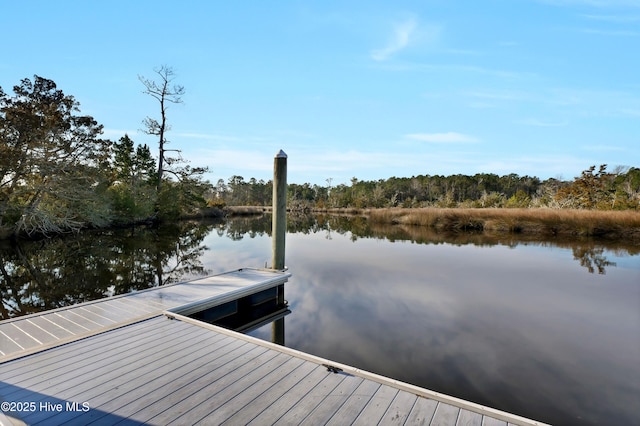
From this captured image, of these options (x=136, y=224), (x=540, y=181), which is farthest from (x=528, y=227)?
(x=540, y=181)

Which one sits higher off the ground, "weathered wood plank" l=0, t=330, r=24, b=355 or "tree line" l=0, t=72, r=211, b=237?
"tree line" l=0, t=72, r=211, b=237

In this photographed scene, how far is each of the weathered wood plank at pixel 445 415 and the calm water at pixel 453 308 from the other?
3.87 ft

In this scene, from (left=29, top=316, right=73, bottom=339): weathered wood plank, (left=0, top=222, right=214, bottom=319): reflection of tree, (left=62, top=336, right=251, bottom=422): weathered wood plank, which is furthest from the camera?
(left=0, top=222, right=214, bottom=319): reflection of tree

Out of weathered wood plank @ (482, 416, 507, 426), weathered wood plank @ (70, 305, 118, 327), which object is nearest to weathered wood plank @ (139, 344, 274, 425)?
weathered wood plank @ (482, 416, 507, 426)

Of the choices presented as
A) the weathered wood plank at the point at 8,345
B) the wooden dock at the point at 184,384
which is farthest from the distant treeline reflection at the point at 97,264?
the wooden dock at the point at 184,384

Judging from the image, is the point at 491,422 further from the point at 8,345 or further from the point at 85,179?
the point at 85,179

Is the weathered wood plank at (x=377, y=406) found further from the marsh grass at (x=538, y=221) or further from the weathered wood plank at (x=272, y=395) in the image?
the marsh grass at (x=538, y=221)

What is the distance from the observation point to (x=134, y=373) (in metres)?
2.37

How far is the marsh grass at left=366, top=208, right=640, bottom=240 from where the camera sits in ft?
51.8

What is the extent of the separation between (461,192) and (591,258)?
38066mm

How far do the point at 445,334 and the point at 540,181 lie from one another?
173 feet

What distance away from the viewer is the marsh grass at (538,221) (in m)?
15.8

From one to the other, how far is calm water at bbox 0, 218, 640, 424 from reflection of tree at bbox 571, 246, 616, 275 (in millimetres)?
50

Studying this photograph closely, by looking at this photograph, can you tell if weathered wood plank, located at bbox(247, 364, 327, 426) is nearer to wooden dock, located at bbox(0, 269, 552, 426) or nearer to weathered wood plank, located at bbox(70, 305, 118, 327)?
wooden dock, located at bbox(0, 269, 552, 426)
